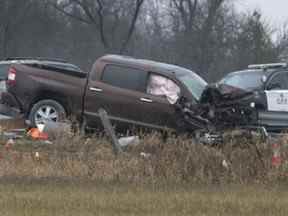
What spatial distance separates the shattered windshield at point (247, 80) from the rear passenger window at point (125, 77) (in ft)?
9.17

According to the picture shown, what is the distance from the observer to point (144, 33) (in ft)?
188

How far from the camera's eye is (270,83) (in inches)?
677

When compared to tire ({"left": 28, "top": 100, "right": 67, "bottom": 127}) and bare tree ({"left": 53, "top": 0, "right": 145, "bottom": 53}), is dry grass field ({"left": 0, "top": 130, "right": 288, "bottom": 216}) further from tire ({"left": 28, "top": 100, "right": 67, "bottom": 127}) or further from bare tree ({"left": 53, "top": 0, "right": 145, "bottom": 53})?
bare tree ({"left": 53, "top": 0, "right": 145, "bottom": 53})

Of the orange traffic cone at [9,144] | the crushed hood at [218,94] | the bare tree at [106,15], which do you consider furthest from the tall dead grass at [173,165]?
the bare tree at [106,15]

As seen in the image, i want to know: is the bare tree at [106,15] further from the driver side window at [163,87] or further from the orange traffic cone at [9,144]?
the orange traffic cone at [9,144]

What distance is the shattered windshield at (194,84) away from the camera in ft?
49.3

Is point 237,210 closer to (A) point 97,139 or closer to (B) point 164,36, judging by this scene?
(A) point 97,139

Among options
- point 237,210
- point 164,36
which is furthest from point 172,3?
point 237,210

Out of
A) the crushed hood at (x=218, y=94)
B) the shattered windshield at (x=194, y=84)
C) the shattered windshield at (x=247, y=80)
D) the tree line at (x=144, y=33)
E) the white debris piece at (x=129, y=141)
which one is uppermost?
the tree line at (x=144, y=33)

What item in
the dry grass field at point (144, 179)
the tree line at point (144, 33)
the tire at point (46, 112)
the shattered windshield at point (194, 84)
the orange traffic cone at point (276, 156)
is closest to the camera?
the dry grass field at point (144, 179)

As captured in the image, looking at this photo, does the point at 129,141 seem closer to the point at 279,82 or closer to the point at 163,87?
the point at 163,87

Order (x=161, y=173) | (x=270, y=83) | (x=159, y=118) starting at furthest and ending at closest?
(x=270, y=83)
(x=159, y=118)
(x=161, y=173)

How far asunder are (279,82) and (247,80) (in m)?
0.71

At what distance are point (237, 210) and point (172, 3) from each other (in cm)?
4386
